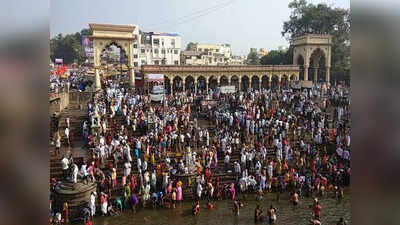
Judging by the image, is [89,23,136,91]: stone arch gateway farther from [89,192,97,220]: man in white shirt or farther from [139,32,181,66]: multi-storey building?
[139,32,181,66]: multi-storey building

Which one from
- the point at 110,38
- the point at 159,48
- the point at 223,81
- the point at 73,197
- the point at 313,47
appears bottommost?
the point at 73,197

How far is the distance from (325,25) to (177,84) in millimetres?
31646

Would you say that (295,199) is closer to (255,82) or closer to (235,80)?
(235,80)

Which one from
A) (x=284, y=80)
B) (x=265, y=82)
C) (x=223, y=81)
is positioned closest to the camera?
(x=223, y=81)

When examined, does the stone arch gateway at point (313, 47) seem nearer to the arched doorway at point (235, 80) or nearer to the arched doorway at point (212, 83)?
the arched doorway at point (235, 80)

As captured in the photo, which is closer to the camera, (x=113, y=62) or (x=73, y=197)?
(x=73, y=197)

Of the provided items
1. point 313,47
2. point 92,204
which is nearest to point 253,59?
point 313,47

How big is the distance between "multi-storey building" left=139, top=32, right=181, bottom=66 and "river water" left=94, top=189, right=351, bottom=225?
5913 cm

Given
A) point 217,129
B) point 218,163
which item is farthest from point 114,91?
point 218,163

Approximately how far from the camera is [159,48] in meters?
72.6

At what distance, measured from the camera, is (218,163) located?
17.2 m

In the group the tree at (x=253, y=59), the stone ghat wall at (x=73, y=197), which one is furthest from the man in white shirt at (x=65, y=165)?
the tree at (x=253, y=59)

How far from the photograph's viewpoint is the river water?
12.7m
